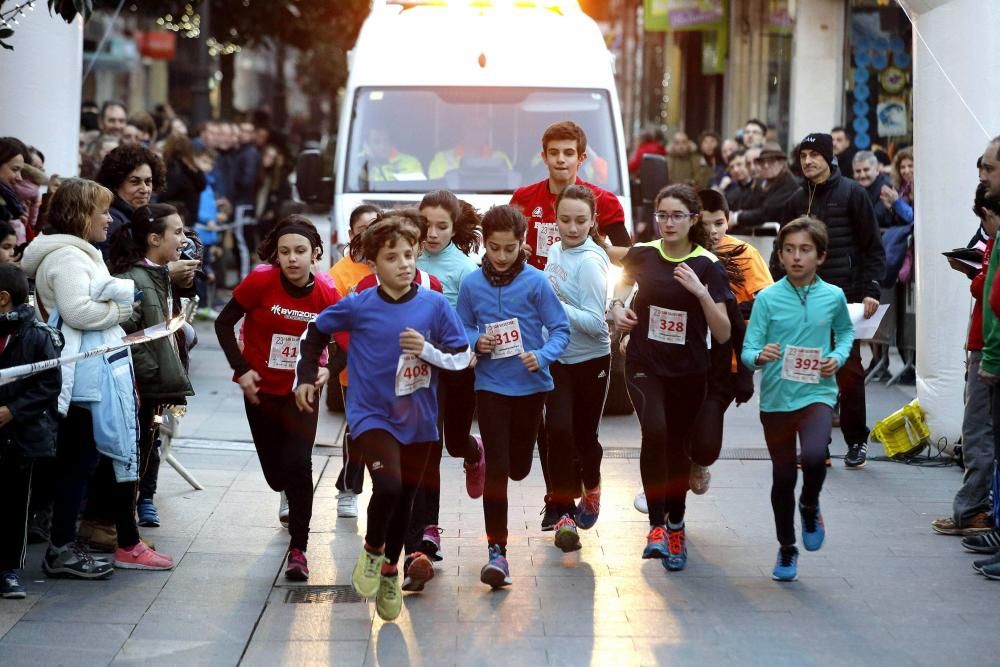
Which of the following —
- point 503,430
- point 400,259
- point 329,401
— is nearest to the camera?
point 400,259

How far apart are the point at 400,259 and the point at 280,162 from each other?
18406 millimetres

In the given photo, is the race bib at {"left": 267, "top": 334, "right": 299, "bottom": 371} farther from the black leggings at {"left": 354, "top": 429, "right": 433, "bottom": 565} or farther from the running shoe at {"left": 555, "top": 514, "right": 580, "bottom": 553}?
the running shoe at {"left": 555, "top": 514, "right": 580, "bottom": 553}

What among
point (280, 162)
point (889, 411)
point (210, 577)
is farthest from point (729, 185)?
point (210, 577)

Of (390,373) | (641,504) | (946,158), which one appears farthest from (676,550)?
(946,158)

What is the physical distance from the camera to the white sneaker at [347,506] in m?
8.19

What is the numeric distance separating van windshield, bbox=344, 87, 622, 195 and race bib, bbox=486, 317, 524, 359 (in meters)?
5.27

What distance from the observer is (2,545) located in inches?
254

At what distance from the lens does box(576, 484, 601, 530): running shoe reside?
7.71 meters

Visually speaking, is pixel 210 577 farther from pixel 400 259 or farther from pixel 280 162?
pixel 280 162

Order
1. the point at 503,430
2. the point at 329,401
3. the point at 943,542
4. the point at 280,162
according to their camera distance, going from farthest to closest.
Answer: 1. the point at 280,162
2. the point at 329,401
3. the point at 943,542
4. the point at 503,430

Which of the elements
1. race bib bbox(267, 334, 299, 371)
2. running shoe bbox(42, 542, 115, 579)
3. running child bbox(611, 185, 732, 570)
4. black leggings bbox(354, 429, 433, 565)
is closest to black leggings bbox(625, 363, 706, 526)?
running child bbox(611, 185, 732, 570)

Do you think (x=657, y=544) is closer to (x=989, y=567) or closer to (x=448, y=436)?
(x=448, y=436)

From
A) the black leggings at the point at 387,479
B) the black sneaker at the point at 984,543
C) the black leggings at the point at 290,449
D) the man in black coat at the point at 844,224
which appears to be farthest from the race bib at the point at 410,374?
the man in black coat at the point at 844,224

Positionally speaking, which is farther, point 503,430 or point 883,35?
point 883,35
